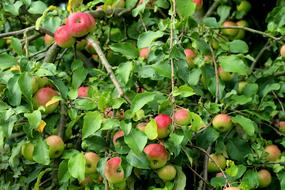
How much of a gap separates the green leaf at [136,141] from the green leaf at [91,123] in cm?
7

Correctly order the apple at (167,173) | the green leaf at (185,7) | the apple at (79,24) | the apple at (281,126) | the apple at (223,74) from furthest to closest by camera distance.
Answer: the apple at (281,126)
the apple at (223,74)
the apple at (79,24)
the green leaf at (185,7)
the apple at (167,173)

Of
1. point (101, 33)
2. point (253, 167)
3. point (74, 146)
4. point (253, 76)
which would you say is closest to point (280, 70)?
point (253, 76)

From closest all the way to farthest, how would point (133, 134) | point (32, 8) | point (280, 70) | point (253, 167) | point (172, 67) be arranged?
1. point (133, 134)
2. point (172, 67)
3. point (253, 167)
4. point (32, 8)
5. point (280, 70)

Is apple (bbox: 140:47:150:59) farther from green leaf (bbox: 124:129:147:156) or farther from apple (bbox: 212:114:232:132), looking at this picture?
green leaf (bbox: 124:129:147:156)

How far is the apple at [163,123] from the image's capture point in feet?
4.32

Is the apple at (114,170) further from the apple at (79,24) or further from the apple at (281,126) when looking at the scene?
the apple at (281,126)

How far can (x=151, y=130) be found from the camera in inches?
50.0

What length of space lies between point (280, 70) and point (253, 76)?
0.28 ft

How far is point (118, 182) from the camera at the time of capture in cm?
136

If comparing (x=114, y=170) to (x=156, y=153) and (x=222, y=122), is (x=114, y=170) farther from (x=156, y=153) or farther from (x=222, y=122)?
(x=222, y=122)

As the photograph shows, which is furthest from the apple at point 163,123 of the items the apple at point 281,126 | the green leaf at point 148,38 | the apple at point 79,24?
the apple at point 281,126

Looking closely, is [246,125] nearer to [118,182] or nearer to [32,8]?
[118,182]

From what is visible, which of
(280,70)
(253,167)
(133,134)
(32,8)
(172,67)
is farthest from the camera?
(280,70)

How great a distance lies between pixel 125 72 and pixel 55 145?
24 cm
